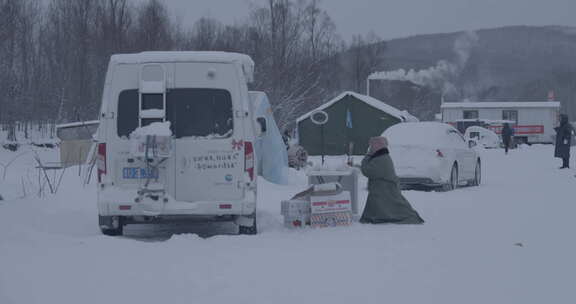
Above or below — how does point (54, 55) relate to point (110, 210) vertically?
above

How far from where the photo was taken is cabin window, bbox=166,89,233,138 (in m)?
8.29

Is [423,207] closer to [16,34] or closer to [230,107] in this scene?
[230,107]

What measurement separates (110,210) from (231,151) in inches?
61.9

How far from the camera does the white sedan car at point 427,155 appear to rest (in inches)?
575

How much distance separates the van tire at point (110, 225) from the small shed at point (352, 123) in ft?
70.8

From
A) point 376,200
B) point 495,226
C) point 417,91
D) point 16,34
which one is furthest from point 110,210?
point 417,91

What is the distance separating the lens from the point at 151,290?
18.9 feet

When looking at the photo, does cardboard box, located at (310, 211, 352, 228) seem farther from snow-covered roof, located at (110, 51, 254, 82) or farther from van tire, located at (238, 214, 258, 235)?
snow-covered roof, located at (110, 51, 254, 82)

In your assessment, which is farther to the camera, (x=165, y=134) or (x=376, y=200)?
(x=376, y=200)

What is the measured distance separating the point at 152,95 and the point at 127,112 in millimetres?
360

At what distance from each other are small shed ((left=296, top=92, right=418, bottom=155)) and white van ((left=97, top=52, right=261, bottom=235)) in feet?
71.8

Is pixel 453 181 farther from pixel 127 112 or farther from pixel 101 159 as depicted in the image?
pixel 101 159

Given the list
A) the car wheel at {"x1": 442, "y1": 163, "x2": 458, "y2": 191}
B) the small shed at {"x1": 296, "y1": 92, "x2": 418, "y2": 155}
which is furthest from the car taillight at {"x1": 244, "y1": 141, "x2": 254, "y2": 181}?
the small shed at {"x1": 296, "y1": 92, "x2": 418, "y2": 155}

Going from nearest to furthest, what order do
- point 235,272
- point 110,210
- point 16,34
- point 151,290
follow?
point 151,290
point 235,272
point 110,210
point 16,34
